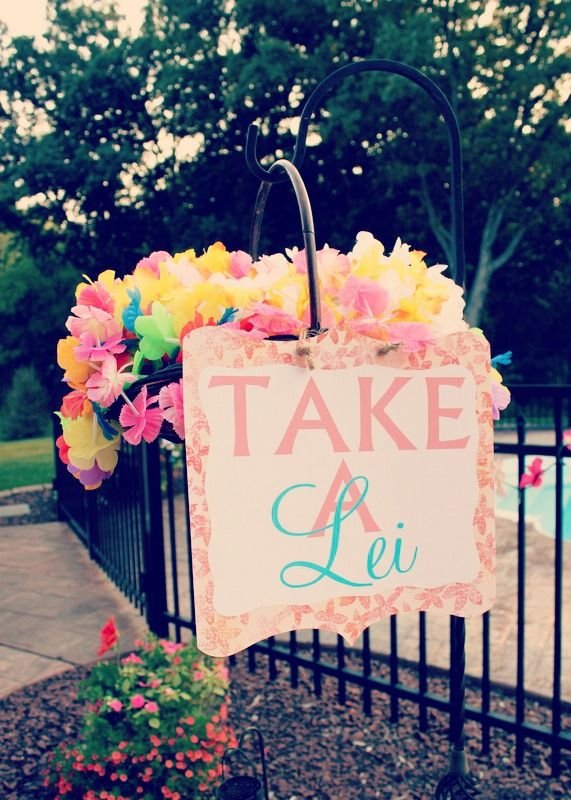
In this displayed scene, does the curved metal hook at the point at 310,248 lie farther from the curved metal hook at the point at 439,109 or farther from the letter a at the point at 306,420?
the curved metal hook at the point at 439,109

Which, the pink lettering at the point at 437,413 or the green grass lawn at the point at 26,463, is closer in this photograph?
the pink lettering at the point at 437,413

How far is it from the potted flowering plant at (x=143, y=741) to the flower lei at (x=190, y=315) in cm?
126

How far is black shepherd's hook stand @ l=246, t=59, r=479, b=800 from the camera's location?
57.6 inches

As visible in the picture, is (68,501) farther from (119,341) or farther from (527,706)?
(119,341)

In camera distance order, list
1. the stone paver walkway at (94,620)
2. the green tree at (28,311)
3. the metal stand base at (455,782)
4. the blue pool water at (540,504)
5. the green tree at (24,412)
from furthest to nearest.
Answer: the green tree at (28,311)
the green tree at (24,412)
the blue pool water at (540,504)
the stone paver walkway at (94,620)
the metal stand base at (455,782)

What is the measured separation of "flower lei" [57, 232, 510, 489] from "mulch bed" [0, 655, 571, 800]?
1.59 metres

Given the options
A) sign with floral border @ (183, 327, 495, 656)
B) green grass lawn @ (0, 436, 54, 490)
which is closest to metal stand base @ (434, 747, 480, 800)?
sign with floral border @ (183, 327, 495, 656)

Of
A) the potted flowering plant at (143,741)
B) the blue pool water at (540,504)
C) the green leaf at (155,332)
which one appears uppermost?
the green leaf at (155,332)

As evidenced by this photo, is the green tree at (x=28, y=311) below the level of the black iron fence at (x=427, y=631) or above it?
above

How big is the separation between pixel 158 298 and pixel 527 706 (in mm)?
2462

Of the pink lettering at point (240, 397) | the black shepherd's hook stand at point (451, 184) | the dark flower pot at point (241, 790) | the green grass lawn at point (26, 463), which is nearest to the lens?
the pink lettering at point (240, 397)

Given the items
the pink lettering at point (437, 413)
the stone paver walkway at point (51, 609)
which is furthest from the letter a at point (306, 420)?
the stone paver walkway at point (51, 609)

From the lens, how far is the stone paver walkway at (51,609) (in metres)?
3.23

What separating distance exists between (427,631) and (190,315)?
3082 mm
